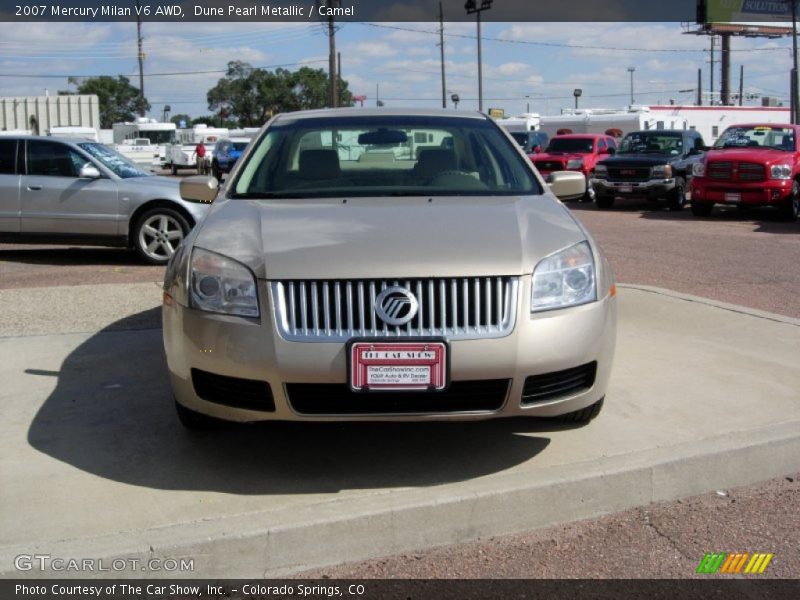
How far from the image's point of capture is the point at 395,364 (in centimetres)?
370

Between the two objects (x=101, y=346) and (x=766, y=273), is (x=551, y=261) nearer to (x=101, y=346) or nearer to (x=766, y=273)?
(x=101, y=346)

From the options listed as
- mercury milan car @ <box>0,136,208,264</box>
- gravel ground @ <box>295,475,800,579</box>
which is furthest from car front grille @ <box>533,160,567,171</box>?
gravel ground @ <box>295,475,800,579</box>

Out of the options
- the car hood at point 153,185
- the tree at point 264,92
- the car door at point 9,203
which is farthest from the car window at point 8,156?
the tree at point 264,92

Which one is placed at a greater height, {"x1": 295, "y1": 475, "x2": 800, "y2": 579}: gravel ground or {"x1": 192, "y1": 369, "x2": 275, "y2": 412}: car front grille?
{"x1": 192, "y1": 369, "x2": 275, "y2": 412}: car front grille

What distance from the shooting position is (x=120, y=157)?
12.3m

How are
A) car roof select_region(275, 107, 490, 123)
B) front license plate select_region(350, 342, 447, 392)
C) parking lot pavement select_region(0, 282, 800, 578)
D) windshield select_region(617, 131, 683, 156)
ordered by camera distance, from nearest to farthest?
parking lot pavement select_region(0, 282, 800, 578), front license plate select_region(350, 342, 447, 392), car roof select_region(275, 107, 490, 123), windshield select_region(617, 131, 683, 156)

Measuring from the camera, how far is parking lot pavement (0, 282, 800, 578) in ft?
11.5

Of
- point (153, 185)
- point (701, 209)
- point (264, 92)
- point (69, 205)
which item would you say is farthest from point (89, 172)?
point (264, 92)

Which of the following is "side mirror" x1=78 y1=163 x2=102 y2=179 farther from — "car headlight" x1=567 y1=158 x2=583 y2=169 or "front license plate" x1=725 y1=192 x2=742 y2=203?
"car headlight" x1=567 y1=158 x2=583 y2=169

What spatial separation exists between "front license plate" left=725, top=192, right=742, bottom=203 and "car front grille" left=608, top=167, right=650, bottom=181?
2.86 meters

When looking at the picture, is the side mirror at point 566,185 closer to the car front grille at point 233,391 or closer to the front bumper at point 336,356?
the front bumper at point 336,356

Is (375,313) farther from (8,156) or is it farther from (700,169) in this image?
(700,169)

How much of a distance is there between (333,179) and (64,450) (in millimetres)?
1946

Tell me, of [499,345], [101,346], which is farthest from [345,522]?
[101,346]
